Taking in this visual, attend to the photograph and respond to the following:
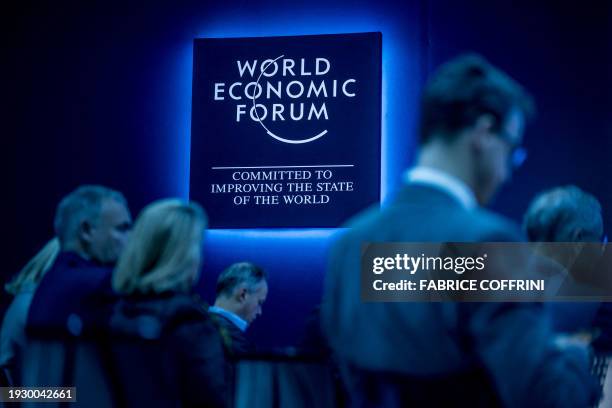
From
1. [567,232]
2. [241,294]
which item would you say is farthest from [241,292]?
[567,232]

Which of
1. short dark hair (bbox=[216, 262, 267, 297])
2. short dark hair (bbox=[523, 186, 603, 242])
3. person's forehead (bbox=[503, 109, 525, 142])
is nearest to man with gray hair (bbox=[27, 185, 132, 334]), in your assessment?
short dark hair (bbox=[216, 262, 267, 297])

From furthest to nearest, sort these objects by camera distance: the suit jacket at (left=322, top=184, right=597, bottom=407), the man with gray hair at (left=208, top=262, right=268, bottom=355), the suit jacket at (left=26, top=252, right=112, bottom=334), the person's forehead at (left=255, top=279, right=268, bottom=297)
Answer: the person's forehead at (left=255, top=279, right=268, bottom=297) → the man with gray hair at (left=208, top=262, right=268, bottom=355) → the suit jacket at (left=26, top=252, right=112, bottom=334) → the suit jacket at (left=322, top=184, right=597, bottom=407)

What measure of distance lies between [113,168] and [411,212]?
9.31 feet

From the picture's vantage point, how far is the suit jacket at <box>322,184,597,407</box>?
1152 mm

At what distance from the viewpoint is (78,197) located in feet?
9.08

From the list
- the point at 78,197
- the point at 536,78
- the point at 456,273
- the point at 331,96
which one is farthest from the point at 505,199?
the point at 456,273

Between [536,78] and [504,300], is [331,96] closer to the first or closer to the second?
[536,78]

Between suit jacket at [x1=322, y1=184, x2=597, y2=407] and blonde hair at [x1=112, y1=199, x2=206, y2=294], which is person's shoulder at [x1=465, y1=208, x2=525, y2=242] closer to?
suit jacket at [x1=322, y1=184, x2=597, y2=407]

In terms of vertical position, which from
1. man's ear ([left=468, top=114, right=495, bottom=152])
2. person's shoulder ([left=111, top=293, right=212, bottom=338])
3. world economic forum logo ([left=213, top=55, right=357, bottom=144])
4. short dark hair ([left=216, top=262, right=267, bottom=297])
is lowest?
short dark hair ([left=216, top=262, right=267, bottom=297])

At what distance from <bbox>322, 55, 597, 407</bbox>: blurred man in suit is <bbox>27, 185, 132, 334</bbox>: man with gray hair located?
1.09m

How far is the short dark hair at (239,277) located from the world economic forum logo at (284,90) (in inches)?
25.9

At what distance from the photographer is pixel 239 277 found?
3406mm

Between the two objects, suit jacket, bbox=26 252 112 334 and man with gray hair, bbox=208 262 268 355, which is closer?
suit jacket, bbox=26 252 112 334

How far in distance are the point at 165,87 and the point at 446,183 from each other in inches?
113
